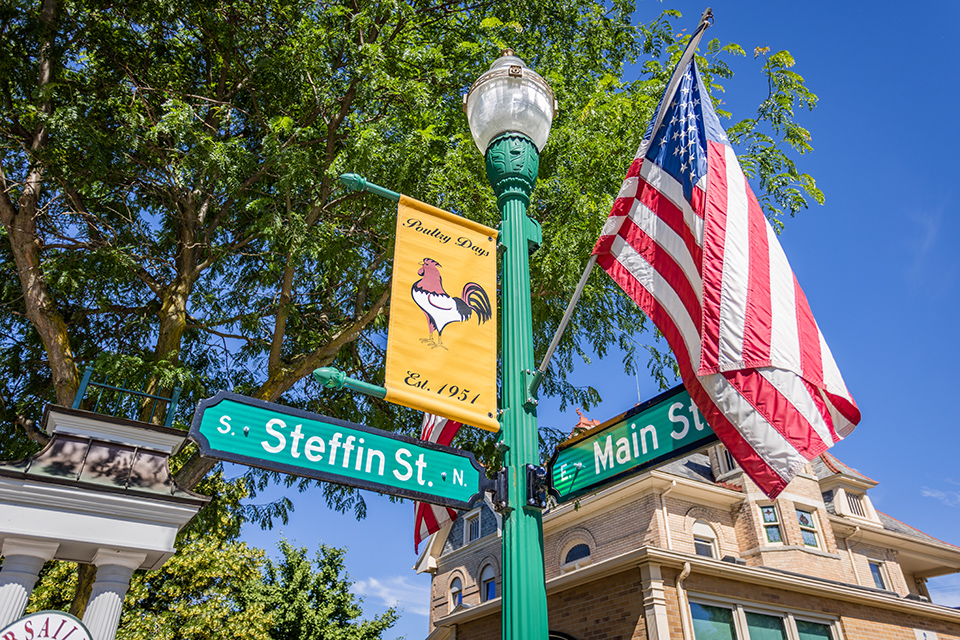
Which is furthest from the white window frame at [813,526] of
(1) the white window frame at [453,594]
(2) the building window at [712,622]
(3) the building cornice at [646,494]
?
(1) the white window frame at [453,594]

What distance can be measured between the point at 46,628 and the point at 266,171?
7353 mm

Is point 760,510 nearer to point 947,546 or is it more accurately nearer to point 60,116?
point 947,546

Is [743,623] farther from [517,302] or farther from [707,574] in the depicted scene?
[517,302]

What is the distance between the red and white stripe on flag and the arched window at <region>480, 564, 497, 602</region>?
20235 millimetres

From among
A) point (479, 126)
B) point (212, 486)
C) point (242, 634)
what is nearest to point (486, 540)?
point (242, 634)

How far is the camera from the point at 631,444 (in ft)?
12.3

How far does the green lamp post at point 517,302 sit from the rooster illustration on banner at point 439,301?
200mm

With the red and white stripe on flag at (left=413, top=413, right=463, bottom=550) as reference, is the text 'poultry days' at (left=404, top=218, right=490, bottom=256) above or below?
above

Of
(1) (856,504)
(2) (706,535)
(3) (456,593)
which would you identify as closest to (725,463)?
(2) (706,535)

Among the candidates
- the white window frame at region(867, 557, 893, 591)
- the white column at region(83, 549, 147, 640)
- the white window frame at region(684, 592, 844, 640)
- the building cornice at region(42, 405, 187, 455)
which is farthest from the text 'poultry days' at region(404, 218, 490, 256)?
the white window frame at region(867, 557, 893, 591)

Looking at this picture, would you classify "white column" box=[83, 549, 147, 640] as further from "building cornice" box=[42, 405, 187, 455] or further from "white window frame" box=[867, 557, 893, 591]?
"white window frame" box=[867, 557, 893, 591]

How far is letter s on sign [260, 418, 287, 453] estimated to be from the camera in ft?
10.9

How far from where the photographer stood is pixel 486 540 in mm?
25625

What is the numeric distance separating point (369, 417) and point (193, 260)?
12.1ft
